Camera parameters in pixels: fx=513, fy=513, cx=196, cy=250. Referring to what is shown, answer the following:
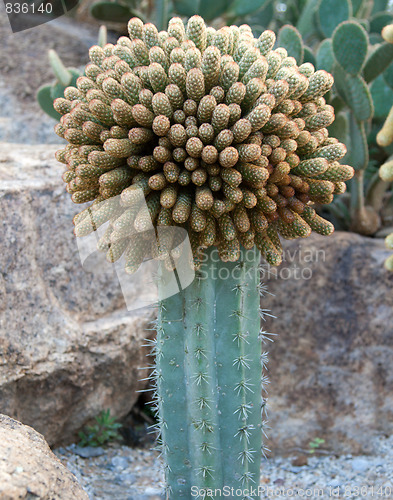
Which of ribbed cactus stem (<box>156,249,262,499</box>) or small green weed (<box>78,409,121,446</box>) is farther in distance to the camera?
small green weed (<box>78,409,121,446</box>)

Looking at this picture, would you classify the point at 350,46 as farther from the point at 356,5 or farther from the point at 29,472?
the point at 29,472

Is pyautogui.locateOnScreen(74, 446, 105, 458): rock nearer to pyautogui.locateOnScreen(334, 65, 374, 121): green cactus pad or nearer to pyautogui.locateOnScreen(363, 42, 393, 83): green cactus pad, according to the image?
pyautogui.locateOnScreen(334, 65, 374, 121): green cactus pad

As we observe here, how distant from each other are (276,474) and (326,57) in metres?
2.14

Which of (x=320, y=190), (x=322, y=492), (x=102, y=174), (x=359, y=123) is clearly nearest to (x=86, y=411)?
(x=322, y=492)

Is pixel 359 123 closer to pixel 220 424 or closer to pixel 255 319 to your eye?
pixel 255 319

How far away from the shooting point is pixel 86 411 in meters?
2.53

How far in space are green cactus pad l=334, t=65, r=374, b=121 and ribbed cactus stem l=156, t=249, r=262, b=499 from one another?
127cm

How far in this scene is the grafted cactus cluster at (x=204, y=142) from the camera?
1.42 m

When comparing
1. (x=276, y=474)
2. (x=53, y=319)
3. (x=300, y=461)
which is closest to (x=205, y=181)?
(x=53, y=319)

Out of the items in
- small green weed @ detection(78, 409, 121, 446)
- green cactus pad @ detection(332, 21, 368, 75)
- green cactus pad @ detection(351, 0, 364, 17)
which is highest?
green cactus pad @ detection(351, 0, 364, 17)

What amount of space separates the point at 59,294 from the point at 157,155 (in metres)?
1.27

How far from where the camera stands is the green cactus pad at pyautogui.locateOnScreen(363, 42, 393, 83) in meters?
2.56

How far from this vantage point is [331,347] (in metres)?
2.75

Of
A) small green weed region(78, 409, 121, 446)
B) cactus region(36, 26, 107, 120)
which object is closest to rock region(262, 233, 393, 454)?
small green weed region(78, 409, 121, 446)
